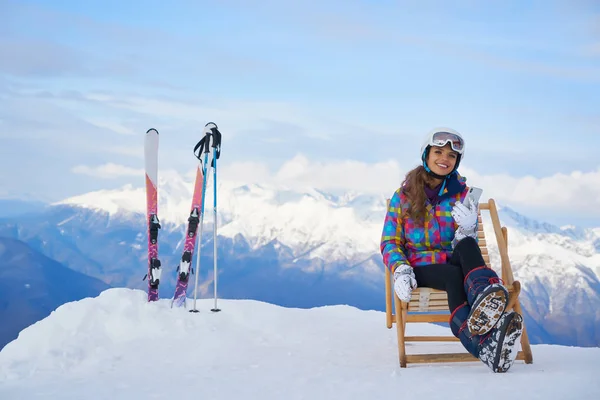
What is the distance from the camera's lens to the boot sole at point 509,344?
339 centimetres

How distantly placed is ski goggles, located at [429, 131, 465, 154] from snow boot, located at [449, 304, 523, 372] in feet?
3.85

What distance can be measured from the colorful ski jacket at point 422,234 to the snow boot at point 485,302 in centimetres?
56

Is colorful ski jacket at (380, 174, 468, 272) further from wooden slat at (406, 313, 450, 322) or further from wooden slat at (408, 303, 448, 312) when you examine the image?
wooden slat at (406, 313, 450, 322)

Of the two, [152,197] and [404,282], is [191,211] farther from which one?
[404,282]

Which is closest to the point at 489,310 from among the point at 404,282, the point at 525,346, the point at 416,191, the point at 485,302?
the point at 485,302

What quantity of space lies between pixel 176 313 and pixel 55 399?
2.35 metres

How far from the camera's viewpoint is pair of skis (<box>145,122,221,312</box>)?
6254mm

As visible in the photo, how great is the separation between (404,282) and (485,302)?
60cm

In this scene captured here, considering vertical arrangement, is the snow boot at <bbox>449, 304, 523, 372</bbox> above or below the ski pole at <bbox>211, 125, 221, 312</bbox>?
below

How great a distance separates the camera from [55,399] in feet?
11.5

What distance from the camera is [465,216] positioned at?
407 cm

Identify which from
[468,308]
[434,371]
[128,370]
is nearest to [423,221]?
[468,308]

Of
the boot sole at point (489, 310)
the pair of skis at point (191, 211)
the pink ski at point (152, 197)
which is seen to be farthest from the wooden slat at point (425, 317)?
the pink ski at point (152, 197)

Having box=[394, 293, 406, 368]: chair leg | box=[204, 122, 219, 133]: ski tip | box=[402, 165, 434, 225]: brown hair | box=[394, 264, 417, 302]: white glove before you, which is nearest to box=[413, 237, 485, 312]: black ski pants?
box=[394, 264, 417, 302]: white glove
